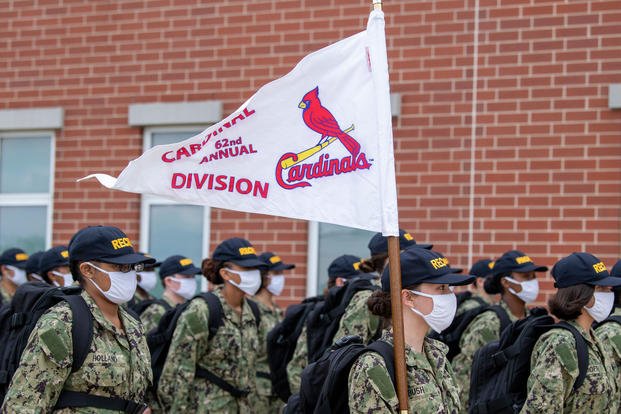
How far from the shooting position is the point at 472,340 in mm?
8234

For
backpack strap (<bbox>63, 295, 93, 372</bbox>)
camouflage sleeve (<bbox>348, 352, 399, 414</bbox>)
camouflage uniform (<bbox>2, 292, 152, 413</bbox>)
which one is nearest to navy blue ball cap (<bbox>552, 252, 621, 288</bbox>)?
camouflage sleeve (<bbox>348, 352, 399, 414</bbox>)

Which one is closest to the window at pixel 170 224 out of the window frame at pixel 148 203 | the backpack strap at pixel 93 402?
the window frame at pixel 148 203

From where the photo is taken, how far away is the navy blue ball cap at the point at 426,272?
491 cm

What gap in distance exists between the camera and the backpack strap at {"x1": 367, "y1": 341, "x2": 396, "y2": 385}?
4.57 m

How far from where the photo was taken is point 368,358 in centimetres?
457

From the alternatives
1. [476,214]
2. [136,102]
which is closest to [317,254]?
[476,214]

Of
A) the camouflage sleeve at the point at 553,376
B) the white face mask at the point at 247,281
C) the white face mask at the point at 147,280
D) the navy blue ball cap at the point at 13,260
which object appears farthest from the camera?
the navy blue ball cap at the point at 13,260

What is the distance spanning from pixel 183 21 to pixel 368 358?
7553 mm

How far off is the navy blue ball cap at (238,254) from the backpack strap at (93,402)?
262 cm

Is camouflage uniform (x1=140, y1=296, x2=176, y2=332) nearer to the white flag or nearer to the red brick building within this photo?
the red brick building

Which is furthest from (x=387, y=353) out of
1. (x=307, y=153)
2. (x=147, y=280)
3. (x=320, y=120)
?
(x=147, y=280)

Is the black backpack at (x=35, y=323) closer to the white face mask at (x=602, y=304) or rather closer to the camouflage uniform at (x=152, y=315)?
the white face mask at (x=602, y=304)

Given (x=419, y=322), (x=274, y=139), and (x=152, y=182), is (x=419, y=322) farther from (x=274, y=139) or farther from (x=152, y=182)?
(x=152, y=182)

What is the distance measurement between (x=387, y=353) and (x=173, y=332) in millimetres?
3200
